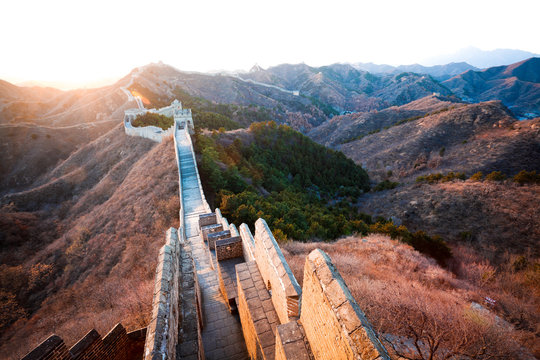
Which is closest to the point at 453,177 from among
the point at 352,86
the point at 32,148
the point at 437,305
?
the point at 437,305

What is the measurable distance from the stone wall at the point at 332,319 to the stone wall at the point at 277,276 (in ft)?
1.78

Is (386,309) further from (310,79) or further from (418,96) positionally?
(310,79)

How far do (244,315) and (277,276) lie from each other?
79.9 inches

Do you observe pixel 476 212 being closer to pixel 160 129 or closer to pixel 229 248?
pixel 229 248

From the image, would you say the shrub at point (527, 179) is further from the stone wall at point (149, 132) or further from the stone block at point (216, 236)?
the stone wall at point (149, 132)

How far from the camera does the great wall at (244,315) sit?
7.94 feet

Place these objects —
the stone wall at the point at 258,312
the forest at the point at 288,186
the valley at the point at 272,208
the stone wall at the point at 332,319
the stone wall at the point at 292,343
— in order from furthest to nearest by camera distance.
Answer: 1. the forest at the point at 288,186
2. the valley at the point at 272,208
3. the stone wall at the point at 258,312
4. the stone wall at the point at 292,343
5. the stone wall at the point at 332,319

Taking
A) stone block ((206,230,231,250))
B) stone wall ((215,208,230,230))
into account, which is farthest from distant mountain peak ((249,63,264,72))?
stone block ((206,230,231,250))

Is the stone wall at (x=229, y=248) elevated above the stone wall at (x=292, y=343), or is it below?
below

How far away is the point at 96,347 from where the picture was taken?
508cm

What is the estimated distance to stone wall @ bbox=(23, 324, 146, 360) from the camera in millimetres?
4367

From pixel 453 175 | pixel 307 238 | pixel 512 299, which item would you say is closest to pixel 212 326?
pixel 307 238

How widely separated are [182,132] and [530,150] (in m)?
46.4

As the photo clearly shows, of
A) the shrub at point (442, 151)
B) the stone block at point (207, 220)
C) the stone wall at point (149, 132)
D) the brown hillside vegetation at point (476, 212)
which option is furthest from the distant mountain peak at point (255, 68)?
the stone block at point (207, 220)
